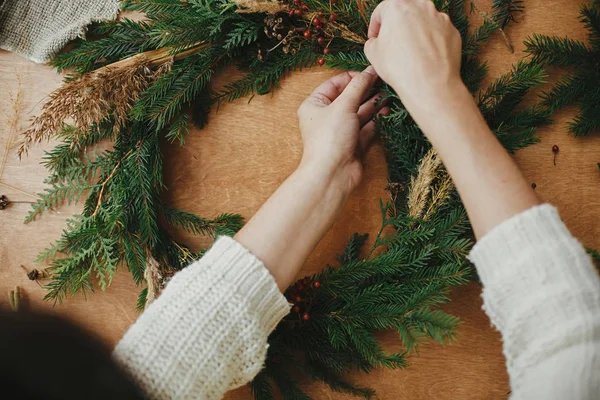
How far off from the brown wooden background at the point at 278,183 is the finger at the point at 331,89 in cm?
4

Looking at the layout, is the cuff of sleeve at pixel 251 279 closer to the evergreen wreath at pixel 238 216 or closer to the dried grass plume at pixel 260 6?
the evergreen wreath at pixel 238 216

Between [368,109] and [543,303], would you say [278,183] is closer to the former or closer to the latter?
[368,109]

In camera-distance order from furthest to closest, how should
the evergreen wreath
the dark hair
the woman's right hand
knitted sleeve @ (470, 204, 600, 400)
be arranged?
the evergreen wreath → the woman's right hand → knitted sleeve @ (470, 204, 600, 400) → the dark hair

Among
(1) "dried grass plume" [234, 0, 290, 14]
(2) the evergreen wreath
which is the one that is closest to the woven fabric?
(2) the evergreen wreath

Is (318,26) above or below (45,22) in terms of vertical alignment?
above

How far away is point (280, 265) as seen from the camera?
878mm

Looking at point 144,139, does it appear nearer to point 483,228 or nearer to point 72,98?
point 72,98

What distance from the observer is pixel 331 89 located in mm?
1081

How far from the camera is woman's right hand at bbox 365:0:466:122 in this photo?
2.82 feet

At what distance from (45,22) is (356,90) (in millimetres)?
838

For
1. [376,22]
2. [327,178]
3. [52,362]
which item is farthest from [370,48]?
[52,362]

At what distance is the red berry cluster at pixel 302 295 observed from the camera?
3.30ft

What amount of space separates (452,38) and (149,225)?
779 mm

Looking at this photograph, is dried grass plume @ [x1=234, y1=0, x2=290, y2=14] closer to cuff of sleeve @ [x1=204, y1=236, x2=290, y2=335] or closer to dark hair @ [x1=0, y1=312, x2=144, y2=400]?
cuff of sleeve @ [x1=204, y1=236, x2=290, y2=335]
